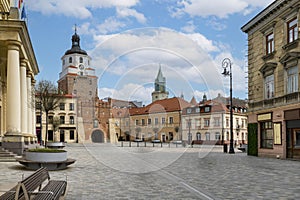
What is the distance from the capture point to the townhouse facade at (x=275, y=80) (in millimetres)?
23219

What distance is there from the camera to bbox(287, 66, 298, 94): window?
22891 mm

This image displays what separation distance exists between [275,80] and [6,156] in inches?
743

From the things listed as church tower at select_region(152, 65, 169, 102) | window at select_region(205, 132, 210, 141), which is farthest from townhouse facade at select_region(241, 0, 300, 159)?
window at select_region(205, 132, 210, 141)

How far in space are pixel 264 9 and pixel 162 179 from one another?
18.6m

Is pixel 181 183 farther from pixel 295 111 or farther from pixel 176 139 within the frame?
pixel 176 139

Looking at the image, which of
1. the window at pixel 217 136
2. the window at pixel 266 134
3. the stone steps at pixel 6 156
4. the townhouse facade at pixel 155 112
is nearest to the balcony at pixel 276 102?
the window at pixel 266 134

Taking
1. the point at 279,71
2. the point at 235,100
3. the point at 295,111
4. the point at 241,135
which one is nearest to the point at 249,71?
the point at 279,71

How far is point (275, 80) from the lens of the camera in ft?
83.6

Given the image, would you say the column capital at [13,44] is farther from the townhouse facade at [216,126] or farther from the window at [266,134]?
the townhouse facade at [216,126]

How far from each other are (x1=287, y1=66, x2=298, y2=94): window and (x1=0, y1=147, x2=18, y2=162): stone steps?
18103 millimetres

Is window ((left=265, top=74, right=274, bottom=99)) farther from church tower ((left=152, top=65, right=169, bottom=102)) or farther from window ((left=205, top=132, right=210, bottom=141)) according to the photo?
window ((left=205, top=132, right=210, bottom=141))

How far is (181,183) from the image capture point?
12.4 m

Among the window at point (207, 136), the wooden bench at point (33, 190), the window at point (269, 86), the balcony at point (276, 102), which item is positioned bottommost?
the window at point (207, 136)

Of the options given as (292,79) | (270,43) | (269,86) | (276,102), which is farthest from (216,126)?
(292,79)
